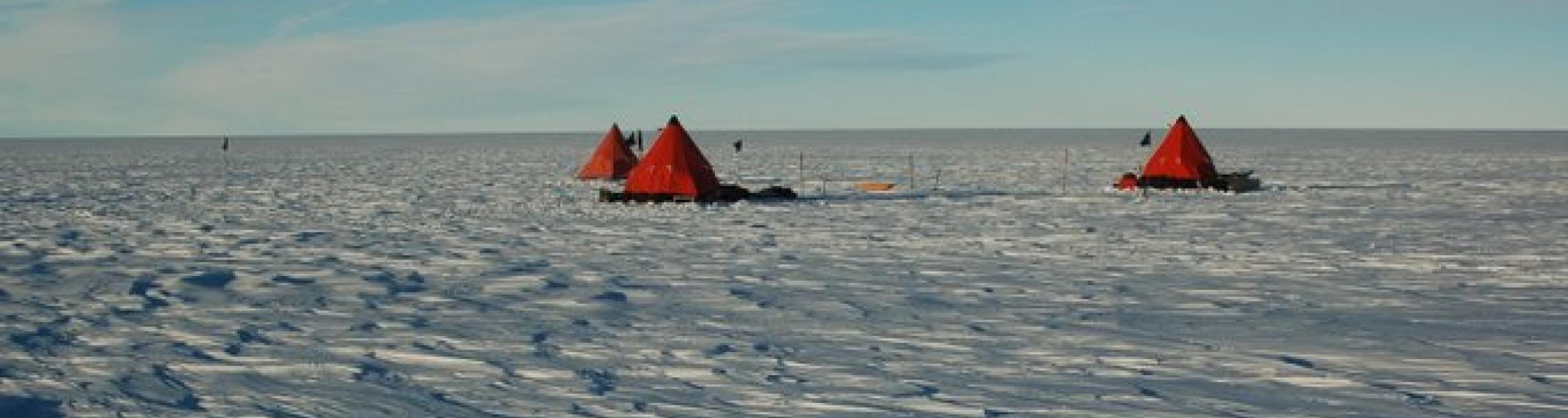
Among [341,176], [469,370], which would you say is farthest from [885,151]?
[469,370]

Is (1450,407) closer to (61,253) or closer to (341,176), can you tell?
(61,253)

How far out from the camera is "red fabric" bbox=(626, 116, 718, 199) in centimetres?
2673

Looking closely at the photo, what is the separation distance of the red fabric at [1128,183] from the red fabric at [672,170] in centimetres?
1035

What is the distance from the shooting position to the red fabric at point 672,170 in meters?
26.7

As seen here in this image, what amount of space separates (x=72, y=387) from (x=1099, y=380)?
601cm

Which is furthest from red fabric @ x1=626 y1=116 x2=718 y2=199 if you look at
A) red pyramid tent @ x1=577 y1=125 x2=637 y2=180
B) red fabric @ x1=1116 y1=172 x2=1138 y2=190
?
red pyramid tent @ x1=577 y1=125 x2=637 y2=180

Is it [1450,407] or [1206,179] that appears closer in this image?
[1450,407]

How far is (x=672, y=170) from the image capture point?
1054 inches

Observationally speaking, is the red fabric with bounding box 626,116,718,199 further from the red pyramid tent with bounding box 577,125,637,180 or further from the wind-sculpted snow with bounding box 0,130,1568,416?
the red pyramid tent with bounding box 577,125,637,180

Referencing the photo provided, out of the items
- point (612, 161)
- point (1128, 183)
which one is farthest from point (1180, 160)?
point (612, 161)

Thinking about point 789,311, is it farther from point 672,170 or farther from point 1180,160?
point 1180,160

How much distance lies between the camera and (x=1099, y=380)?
27.2 ft

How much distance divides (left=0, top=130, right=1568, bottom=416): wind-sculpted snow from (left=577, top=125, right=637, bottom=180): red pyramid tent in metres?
13.5

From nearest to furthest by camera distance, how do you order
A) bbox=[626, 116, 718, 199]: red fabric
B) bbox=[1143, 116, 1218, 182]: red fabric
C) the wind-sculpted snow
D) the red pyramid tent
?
the wind-sculpted snow < bbox=[626, 116, 718, 199]: red fabric < bbox=[1143, 116, 1218, 182]: red fabric < the red pyramid tent
